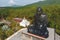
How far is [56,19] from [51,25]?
141cm

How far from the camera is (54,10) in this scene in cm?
1175

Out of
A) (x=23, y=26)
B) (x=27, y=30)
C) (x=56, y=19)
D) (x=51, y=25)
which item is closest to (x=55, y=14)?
(x=56, y=19)

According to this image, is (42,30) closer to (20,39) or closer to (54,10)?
(20,39)

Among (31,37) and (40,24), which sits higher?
(40,24)

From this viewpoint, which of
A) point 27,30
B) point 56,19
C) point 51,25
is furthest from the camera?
point 56,19

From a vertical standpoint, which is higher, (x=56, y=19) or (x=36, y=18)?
(x=36, y=18)

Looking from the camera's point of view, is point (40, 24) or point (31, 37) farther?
point (31, 37)

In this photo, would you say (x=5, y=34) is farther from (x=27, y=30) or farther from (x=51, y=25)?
(x=51, y=25)

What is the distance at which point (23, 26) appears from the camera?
8336 millimetres

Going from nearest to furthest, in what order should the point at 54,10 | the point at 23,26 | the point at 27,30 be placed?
the point at 27,30, the point at 23,26, the point at 54,10

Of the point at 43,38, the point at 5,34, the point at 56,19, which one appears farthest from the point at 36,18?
the point at 56,19

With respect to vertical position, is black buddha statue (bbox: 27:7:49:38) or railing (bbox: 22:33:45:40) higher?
black buddha statue (bbox: 27:7:49:38)

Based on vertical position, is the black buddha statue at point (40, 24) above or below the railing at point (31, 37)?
above

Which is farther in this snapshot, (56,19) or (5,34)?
(56,19)
